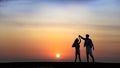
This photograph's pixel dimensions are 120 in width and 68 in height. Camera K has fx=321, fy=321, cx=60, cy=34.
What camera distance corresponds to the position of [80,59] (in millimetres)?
26203

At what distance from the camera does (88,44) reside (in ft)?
80.7
